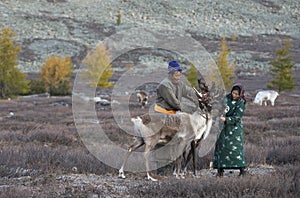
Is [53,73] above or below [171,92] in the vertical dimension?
above

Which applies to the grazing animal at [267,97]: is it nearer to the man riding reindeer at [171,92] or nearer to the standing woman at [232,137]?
the standing woman at [232,137]

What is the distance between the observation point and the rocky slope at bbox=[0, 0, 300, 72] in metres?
74.6

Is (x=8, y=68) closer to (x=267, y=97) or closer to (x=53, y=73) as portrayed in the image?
(x=53, y=73)

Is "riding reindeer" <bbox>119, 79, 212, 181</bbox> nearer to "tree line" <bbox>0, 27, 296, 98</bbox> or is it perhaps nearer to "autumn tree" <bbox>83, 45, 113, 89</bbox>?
"tree line" <bbox>0, 27, 296, 98</bbox>

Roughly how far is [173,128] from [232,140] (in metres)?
1.00

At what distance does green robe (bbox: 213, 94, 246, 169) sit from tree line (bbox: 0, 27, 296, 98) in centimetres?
2929

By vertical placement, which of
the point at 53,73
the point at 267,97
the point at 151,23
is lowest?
the point at 267,97

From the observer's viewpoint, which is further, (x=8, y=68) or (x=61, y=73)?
(x=61, y=73)

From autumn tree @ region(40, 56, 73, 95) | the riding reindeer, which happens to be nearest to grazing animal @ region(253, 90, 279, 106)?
the riding reindeer

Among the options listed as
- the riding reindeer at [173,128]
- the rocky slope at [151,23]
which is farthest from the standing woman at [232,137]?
the rocky slope at [151,23]

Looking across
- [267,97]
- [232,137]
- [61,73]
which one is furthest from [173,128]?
[61,73]

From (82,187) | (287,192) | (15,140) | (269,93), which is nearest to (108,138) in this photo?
(15,140)

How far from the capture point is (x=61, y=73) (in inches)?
1718

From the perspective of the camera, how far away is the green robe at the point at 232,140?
712 centimetres
